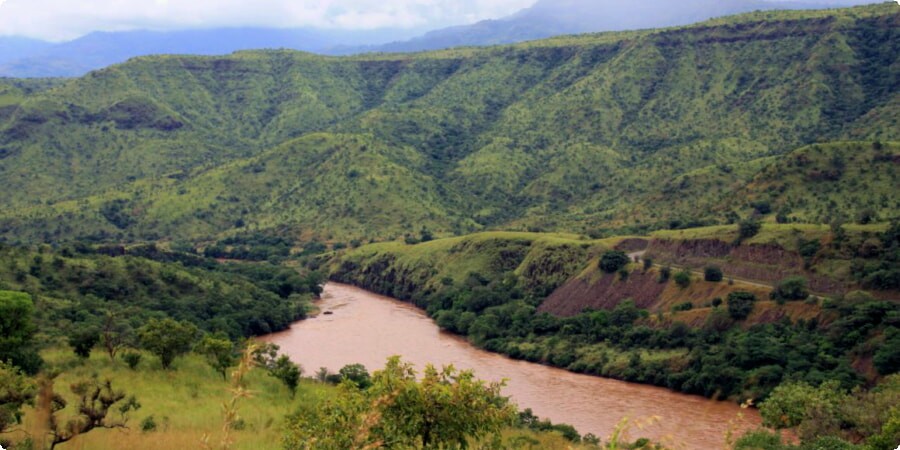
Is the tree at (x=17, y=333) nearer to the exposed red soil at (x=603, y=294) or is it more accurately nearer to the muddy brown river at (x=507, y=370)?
the muddy brown river at (x=507, y=370)

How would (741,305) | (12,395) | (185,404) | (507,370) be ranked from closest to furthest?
(12,395), (185,404), (741,305), (507,370)

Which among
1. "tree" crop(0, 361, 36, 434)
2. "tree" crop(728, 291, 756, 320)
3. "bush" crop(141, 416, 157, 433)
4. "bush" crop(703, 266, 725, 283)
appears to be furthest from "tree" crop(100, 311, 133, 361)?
"bush" crop(703, 266, 725, 283)

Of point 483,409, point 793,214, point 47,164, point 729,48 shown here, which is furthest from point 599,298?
point 47,164

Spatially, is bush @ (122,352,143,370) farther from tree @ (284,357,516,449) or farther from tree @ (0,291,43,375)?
tree @ (284,357,516,449)

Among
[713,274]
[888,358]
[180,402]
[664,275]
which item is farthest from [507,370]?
[180,402]

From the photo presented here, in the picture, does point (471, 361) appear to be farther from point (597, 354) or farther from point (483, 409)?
point (483, 409)

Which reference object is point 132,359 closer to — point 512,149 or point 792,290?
point 792,290
